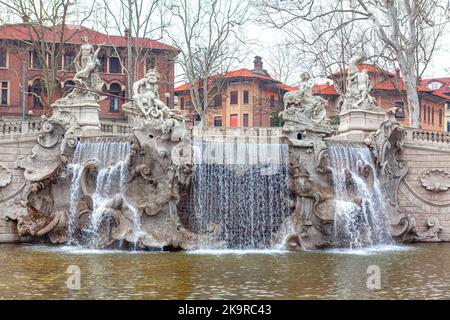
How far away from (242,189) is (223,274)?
8.62 m

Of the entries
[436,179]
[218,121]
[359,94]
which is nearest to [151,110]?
[359,94]

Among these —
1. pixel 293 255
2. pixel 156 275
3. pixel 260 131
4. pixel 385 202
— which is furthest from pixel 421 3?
pixel 156 275

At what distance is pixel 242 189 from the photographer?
24.8 m

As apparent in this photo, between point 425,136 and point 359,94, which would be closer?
point 425,136

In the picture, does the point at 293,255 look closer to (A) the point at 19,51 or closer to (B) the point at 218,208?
(B) the point at 218,208

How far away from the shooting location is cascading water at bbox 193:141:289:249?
961 inches

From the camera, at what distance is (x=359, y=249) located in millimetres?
23781

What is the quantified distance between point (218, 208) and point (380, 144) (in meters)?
7.36

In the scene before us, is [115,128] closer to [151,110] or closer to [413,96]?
[151,110]

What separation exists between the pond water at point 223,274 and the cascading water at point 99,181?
1.46 meters

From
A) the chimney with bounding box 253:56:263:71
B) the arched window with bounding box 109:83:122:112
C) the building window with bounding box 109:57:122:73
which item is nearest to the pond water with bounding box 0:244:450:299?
the arched window with bounding box 109:83:122:112

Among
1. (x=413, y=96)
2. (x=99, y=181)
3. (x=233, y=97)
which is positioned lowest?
(x=99, y=181)

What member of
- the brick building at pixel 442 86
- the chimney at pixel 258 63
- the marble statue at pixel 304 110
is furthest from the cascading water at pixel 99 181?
the brick building at pixel 442 86

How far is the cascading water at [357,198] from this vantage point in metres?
24.3
